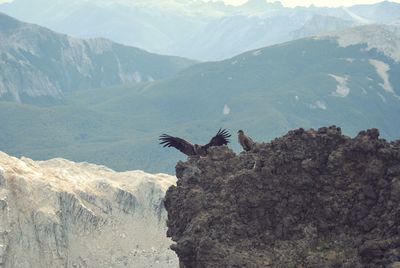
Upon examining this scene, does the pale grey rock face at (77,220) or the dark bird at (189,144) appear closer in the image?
the dark bird at (189,144)

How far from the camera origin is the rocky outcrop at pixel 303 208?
2669 cm

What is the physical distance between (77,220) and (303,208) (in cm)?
7051

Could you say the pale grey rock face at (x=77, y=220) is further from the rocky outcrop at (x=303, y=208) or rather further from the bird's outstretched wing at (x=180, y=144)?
the rocky outcrop at (x=303, y=208)

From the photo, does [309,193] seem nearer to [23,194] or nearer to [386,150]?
[386,150]

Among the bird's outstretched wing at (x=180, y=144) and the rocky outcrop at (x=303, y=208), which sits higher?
the bird's outstretched wing at (x=180, y=144)

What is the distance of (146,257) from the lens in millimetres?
94062

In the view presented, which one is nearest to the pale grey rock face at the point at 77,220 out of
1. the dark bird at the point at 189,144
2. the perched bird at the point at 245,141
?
the dark bird at the point at 189,144

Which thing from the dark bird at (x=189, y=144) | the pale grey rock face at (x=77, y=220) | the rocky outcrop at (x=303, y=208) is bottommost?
the pale grey rock face at (x=77, y=220)

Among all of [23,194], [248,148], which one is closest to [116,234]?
[23,194]

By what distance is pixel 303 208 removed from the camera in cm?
2892

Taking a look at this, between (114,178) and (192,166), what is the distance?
78.2 meters

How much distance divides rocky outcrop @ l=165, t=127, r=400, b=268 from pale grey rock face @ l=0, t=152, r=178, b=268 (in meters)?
58.9

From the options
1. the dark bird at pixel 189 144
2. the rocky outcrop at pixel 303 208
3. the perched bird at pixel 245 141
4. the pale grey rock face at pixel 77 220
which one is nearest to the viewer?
the rocky outcrop at pixel 303 208

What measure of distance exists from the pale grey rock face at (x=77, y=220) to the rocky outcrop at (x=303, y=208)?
58934 millimetres
